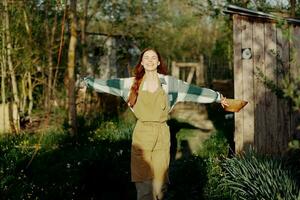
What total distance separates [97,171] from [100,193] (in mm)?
374

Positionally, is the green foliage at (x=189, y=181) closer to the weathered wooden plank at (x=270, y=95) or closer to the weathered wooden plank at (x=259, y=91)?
the weathered wooden plank at (x=259, y=91)

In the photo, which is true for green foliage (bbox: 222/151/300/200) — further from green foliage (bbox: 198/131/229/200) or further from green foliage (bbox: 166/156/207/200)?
green foliage (bbox: 166/156/207/200)

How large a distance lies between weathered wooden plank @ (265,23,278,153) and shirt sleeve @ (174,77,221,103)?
1980 mm

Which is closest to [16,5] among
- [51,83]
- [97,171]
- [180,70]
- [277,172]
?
[51,83]

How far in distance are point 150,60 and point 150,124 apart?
653 millimetres

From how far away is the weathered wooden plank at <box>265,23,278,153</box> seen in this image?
6.98m

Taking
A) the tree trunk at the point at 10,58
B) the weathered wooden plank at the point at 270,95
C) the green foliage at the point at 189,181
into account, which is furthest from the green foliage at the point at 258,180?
the tree trunk at the point at 10,58

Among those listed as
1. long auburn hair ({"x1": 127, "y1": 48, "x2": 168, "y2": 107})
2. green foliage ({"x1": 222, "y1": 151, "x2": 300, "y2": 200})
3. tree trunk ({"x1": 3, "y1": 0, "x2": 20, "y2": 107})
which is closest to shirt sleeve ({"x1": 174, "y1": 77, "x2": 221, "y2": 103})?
long auburn hair ({"x1": 127, "y1": 48, "x2": 168, "y2": 107})

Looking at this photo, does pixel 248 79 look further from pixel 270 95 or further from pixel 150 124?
pixel 150 124

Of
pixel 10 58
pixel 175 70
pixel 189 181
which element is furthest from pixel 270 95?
pixel 175 70

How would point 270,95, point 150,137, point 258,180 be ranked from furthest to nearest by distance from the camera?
point 270,95
point 258,180
point 150,137

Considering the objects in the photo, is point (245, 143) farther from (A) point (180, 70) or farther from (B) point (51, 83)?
(A) point (180, 70)

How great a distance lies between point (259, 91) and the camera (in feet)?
23.3

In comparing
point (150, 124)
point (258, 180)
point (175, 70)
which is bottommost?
point (258, 180)
